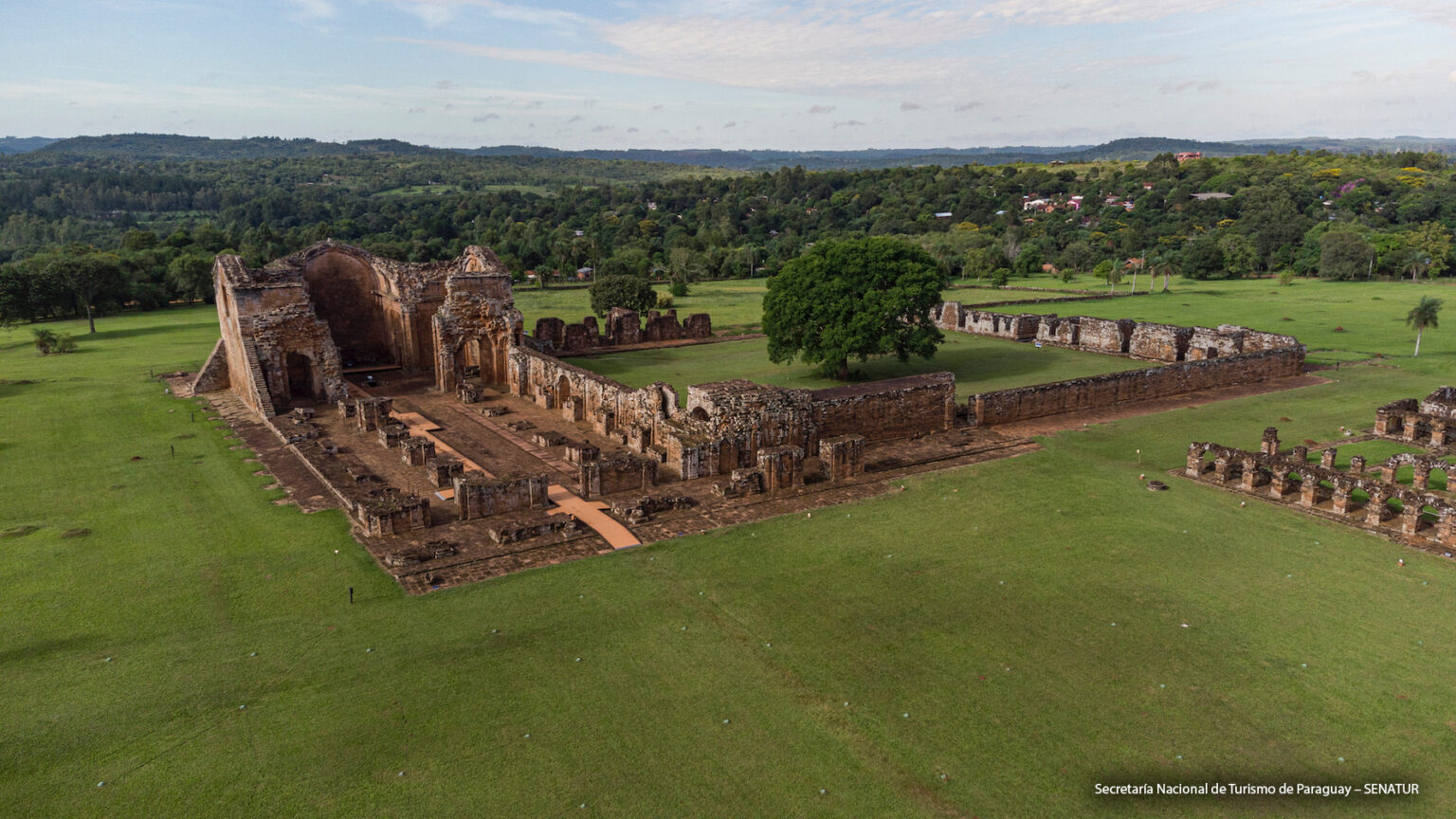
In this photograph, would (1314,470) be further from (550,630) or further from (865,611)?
(550,630)

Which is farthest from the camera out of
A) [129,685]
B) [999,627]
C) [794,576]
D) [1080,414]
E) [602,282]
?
[602,282]

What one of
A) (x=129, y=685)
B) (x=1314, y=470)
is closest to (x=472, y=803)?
(x=129, y=685)

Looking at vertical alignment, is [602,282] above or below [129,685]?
above

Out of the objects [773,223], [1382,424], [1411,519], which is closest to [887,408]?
[1411,519]

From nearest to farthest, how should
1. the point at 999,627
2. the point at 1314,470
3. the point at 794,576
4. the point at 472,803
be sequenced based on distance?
1. the point at 472,803
2. the point at 999,627
3. the point at 794,576
4. the point at 1314,470

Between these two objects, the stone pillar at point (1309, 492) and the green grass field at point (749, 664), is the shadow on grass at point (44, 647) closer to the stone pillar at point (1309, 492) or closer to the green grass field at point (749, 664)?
the green grass field at point (749, 664)
